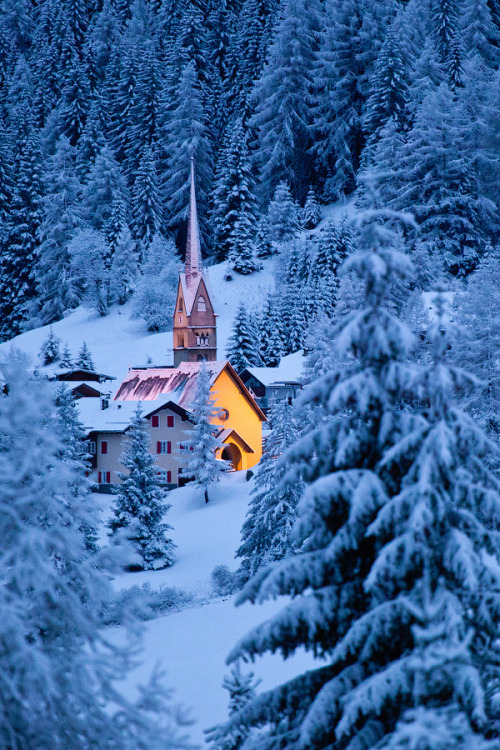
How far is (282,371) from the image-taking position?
175 feet

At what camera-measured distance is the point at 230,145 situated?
2840 inches

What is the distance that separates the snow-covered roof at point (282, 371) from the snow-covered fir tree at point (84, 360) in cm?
1200

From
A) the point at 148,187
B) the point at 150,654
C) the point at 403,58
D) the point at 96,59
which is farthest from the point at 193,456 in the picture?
the point at 96,59

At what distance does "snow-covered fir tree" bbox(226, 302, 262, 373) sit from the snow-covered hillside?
2.67 m

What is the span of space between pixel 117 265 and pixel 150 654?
52.8 m

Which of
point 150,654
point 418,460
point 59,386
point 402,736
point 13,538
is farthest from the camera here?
point 59,386

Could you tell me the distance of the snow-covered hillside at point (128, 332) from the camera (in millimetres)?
58812

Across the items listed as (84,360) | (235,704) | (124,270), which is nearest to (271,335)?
(84,360)

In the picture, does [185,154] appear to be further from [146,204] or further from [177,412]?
[177,412]

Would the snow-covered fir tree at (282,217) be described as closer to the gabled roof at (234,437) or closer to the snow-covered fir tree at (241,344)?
the snow-covered fir tree at (241,344)

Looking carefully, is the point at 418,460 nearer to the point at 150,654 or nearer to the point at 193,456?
the point at 150,654

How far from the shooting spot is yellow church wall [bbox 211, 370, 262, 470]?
147 ft

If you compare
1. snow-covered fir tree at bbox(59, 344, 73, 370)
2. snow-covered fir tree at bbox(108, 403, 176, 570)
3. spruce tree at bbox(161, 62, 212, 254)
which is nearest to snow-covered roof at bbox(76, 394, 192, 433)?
snow-covered fir tree at bbox(59, 344, 73, 370)

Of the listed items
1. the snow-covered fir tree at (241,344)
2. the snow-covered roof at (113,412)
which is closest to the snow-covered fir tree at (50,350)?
the snow-covered roof at (113,412)
